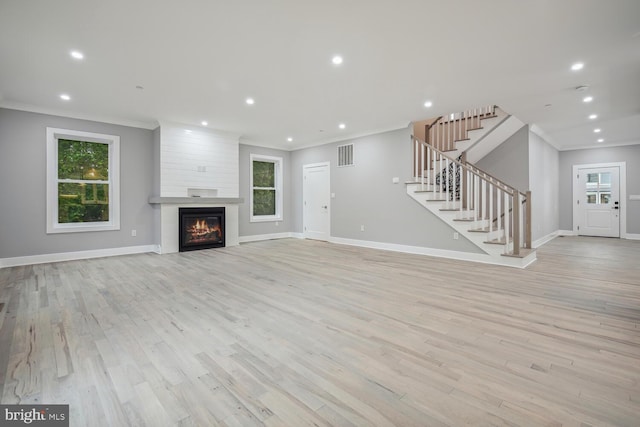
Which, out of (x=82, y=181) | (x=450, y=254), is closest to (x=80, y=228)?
(x=82, y=181)

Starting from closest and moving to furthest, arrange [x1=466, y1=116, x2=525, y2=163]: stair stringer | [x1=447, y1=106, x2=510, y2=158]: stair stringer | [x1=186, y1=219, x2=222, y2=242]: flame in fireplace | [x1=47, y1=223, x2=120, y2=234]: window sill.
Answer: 1. [x1=47, y1=223, x2=120, y2=234]: window sill
2. [x1=447, y1=106, x2=510, y2=158]: stair stringer
3. [x1=466, y1=116, x2=525, y2=163]: stair stringer
4. [x1=186, y1=219, x2=222, y2=242]: flame in fireplace

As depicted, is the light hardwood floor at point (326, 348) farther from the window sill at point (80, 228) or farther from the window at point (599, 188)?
the window at point (599, 188)

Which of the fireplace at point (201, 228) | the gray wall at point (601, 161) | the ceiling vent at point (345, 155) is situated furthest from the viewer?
the gray wall at point (601, 161)

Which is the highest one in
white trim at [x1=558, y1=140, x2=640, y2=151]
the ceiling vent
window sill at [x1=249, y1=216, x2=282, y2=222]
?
white trim at [x1=558, y1=140, x2=640, y2=151]

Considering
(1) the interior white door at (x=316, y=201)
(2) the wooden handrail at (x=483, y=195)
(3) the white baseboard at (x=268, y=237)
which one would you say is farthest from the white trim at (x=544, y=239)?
(3) the white baseboard at (x=268, y=237)

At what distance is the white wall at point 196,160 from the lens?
19.3 ft

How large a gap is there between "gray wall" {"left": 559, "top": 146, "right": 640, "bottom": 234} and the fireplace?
10001mm

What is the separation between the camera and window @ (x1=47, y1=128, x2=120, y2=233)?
199 inches

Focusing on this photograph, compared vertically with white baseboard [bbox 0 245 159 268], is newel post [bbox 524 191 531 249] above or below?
above

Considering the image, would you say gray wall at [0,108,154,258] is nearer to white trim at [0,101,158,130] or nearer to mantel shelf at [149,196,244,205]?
white trim at [0,101,158,130]

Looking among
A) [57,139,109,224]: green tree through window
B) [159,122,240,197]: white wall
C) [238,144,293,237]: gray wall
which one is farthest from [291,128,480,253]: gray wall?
[57,139,109,224]: green tree through window

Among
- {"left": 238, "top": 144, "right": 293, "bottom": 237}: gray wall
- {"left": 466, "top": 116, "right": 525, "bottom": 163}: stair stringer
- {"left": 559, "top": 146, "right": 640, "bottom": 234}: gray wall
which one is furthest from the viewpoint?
{"left": 559, "top": 146, "right": 640, "bottom": 234}: gray wall

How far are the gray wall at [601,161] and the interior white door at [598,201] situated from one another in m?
0.19

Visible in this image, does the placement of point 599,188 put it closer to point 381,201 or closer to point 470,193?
point 470,193
